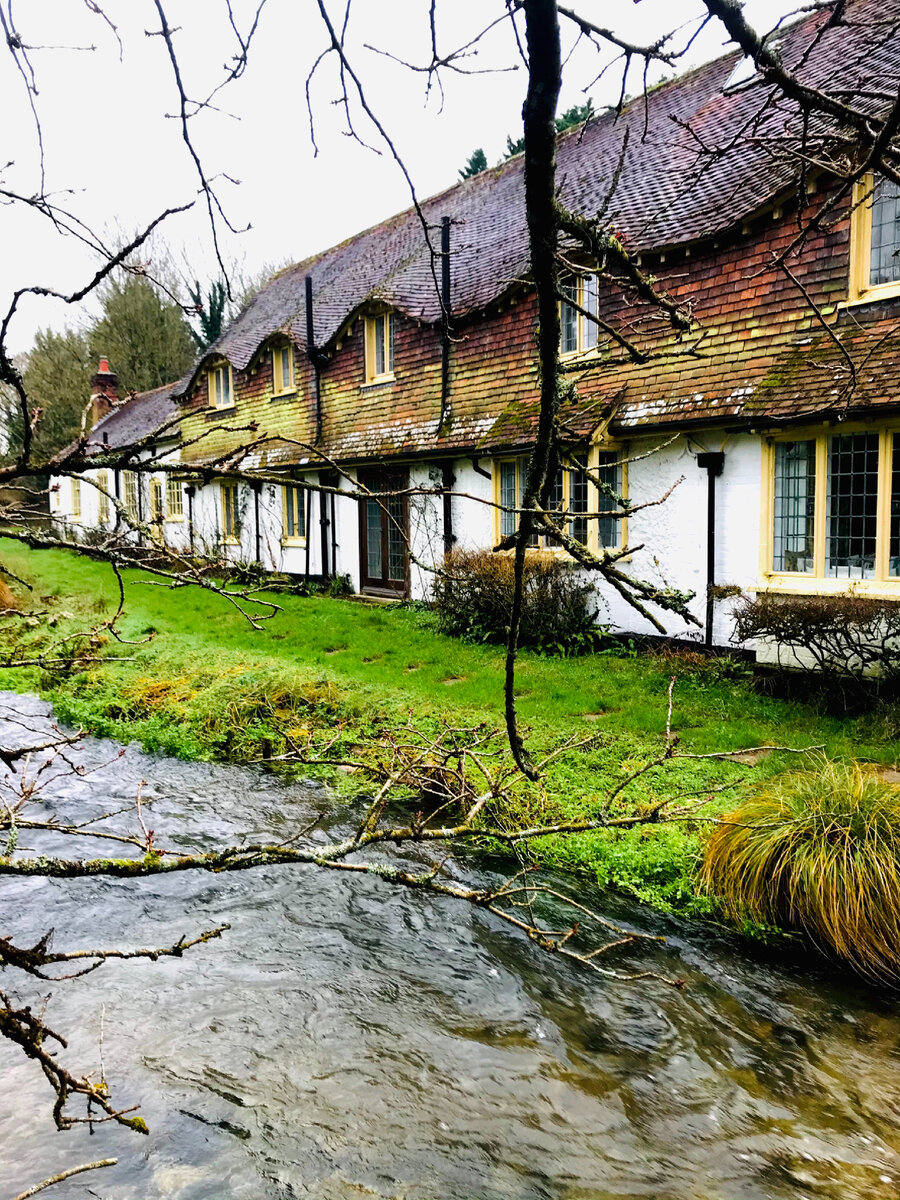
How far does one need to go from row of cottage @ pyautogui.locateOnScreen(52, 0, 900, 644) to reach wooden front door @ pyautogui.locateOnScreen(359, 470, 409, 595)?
53mm

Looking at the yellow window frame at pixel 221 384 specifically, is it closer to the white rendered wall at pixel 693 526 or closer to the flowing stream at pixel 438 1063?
the white rendered wall at pixel 693 526

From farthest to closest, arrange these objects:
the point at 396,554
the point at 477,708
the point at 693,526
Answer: the point at 396,554 → the point at 693,526 → the point at 477,708

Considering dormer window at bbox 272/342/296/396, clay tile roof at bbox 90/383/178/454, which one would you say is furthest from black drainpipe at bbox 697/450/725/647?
clay tile roof at bbox 90/383/178/454

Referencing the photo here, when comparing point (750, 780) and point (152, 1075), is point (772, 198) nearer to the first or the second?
point (750, 780)

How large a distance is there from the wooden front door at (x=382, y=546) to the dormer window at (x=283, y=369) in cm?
463

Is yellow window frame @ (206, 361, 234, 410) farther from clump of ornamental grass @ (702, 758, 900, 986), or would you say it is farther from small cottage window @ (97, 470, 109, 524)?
clump of ornamental grass @ (702, 758, 900, 986)

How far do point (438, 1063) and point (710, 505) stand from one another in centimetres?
850

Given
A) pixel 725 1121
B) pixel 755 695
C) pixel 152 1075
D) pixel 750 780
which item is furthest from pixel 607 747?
pixel 152 1075

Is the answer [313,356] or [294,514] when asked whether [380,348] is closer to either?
[313,356]

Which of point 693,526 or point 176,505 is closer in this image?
point 693,526

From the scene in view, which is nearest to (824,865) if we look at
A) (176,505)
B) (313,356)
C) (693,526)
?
(693,526)

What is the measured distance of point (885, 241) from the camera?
961 centimetres

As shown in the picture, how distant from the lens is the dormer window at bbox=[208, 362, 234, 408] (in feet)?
78.9

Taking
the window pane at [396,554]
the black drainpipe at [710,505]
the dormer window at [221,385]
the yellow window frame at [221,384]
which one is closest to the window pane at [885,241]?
the black drainpipe at [710,505]
